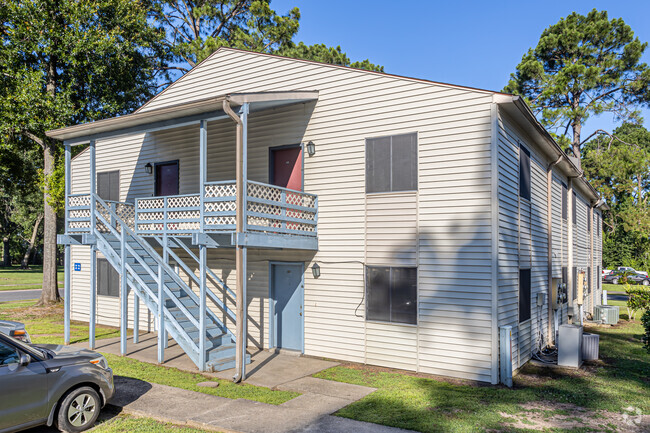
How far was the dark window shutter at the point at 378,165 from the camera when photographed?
1073 centimetres

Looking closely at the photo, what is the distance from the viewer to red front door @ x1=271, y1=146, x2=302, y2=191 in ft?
39.4

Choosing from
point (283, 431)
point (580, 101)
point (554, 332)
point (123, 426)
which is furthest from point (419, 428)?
point (580, 101)

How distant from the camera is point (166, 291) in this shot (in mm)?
10930

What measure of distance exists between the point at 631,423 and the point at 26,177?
2815 centimetres

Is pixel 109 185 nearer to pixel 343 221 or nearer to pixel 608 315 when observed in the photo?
pixel 343 221

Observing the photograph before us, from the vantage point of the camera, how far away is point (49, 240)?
20.5 m

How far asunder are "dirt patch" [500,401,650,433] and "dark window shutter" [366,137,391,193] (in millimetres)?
5175

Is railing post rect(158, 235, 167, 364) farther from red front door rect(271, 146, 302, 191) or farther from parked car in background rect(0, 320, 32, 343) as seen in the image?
red front door rect(271, 146, 302, 191)

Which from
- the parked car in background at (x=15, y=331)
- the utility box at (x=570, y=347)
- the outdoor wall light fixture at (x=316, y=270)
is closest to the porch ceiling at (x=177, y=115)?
the outdoor wall light fixture at (x=316, y=270)

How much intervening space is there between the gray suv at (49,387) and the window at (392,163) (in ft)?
21.4

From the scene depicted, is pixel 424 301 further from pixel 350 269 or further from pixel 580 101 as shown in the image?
pixel 580 101

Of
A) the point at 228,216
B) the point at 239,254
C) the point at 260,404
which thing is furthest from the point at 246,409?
the point at 228,216

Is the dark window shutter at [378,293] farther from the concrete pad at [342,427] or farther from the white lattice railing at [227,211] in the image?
the concrete pad at [342,427]

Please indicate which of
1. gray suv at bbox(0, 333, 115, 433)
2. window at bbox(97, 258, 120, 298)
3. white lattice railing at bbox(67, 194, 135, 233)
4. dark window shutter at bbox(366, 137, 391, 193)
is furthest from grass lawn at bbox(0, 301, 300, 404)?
dark window shutter at bbox(366, 137, 391, 193)
